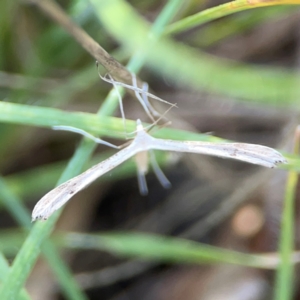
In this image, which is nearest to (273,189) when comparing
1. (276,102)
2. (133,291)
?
(276,102)

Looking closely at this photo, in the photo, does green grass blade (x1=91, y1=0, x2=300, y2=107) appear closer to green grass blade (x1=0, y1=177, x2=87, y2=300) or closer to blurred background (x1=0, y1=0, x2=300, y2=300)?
blurred background (x1=0, y1=0, x2=300, y2=300)

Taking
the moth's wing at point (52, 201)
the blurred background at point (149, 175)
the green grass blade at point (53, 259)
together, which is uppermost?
the blurred background at point (149, 175)

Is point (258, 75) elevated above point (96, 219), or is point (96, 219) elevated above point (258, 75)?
point (258, 75)

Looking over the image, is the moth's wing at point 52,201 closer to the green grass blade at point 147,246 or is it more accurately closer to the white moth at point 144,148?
the white moth at point 144,148

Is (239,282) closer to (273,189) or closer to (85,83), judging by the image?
(273,189)

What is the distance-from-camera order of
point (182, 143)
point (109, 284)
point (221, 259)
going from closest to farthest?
point (182, 143)
point (221, 259)
point (109, 284)

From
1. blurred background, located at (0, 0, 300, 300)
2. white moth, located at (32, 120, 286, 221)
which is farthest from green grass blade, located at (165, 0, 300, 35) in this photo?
blurred background, located at (0, 0, 300, 300)

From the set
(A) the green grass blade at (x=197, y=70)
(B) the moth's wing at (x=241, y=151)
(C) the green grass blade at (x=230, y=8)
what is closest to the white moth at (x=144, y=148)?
(B) the moth's wing at (x=241, y=151)
